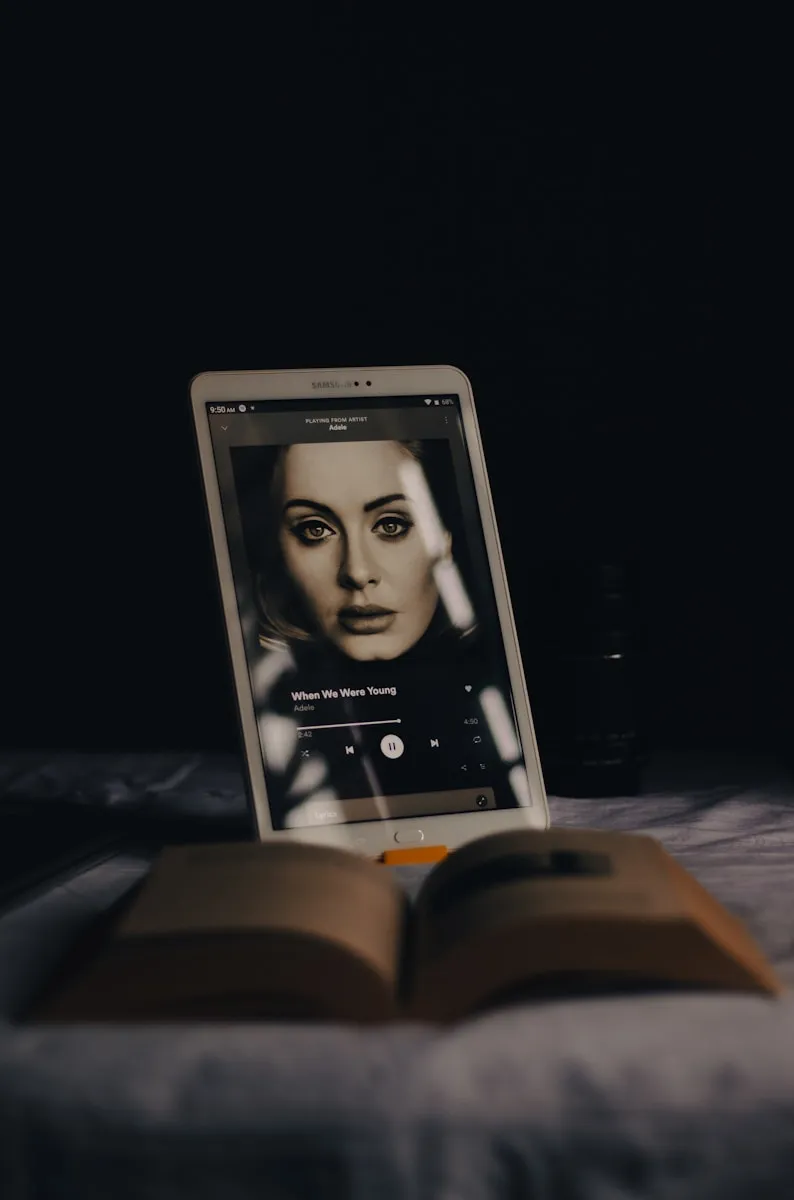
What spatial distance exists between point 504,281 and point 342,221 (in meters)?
0.17

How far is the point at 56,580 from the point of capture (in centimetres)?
118

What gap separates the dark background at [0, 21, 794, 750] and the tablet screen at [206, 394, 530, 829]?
0.32 meters

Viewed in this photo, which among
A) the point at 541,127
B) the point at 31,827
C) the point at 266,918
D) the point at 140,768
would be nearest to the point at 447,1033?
the point at 266,918

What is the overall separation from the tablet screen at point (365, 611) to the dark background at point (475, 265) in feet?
1.06

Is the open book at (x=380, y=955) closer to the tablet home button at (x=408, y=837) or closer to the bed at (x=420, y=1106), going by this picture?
the bed at (x=420, y=1106)

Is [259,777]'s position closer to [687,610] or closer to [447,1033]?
[447,1033]

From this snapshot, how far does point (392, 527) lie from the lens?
2.62 feet

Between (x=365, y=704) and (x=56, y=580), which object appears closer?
(x=365, y=704)

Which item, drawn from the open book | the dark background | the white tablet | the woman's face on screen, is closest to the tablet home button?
the white tablet

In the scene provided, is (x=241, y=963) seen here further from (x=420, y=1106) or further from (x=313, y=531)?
(x=313, y=531)

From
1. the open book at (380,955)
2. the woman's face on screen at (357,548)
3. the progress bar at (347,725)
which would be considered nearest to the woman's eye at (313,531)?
the woman's face on screen at (357,548)

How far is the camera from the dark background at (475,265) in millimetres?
1088

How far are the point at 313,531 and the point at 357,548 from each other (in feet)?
0.10

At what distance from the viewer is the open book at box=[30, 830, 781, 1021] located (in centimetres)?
40
